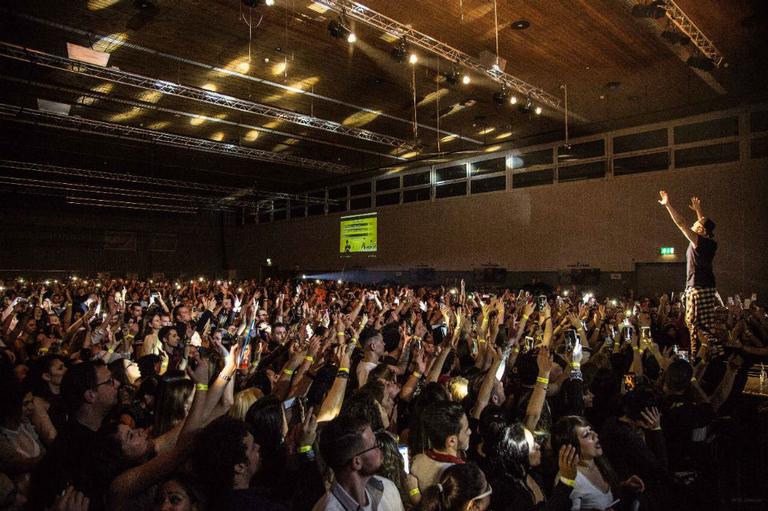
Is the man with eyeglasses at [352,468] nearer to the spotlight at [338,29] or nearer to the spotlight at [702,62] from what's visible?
the spotlight at [338,29]

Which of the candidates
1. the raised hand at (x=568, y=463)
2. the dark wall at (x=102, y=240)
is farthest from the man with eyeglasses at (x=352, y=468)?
the dark wall at (x=102, y=240)

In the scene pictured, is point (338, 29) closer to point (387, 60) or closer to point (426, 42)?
point (426, 42)

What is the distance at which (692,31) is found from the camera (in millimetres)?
7367

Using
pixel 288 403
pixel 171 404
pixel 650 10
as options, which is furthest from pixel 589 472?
pixel 650 10

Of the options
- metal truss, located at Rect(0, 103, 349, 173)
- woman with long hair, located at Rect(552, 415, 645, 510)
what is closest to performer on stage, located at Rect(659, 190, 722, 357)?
woman with long hair, located at Rect(552, 415, 645, 510)

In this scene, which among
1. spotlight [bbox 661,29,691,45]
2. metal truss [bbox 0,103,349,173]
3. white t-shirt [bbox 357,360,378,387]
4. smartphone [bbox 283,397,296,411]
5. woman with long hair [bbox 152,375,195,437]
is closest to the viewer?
woman with long hair [bbox 152,375,195,437]

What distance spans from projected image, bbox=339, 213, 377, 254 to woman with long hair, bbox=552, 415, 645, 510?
662 inches

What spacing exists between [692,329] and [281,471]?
15.3 ft

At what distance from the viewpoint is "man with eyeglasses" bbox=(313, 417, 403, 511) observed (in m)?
1.61

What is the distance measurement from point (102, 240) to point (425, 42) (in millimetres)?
20831

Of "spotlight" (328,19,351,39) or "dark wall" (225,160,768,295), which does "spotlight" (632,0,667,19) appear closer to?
"spotlight" (328,19,351,39)

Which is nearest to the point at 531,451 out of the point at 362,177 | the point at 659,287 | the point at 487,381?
the point at 487,381

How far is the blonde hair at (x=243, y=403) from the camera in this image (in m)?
2.52

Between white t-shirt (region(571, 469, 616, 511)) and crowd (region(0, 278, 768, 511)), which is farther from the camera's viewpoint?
white t-shirt (region(571, 469, 616, 511))
